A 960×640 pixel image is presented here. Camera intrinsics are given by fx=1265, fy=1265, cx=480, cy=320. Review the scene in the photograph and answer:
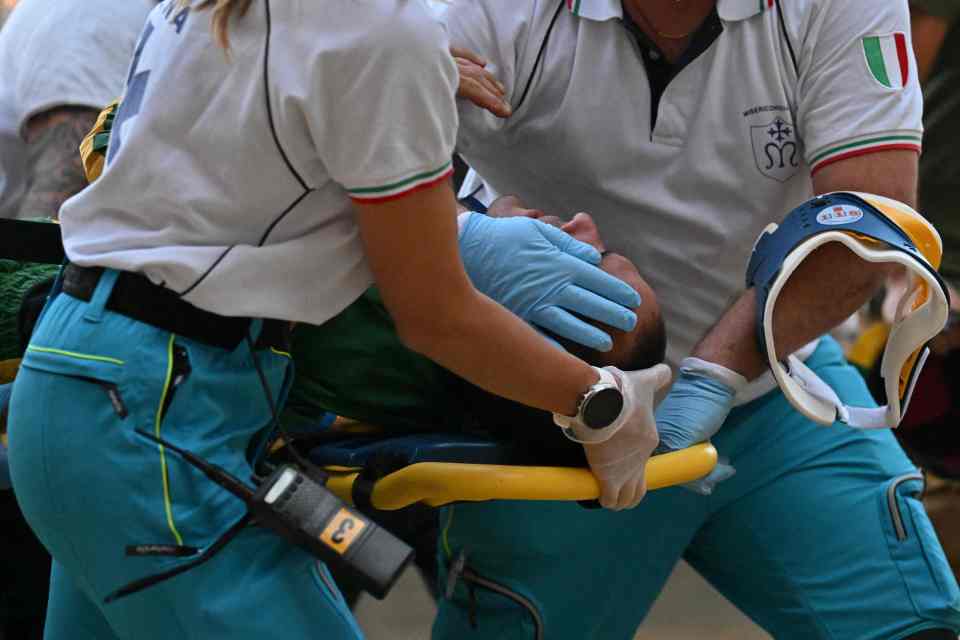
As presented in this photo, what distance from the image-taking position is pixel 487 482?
144 cm

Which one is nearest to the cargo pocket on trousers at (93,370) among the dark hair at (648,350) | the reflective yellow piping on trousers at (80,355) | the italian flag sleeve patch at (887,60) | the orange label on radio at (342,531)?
the reflective yellow piping on trousers at (80,355)

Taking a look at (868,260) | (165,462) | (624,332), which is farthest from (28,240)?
(868,260)

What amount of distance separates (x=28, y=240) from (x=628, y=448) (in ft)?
2.77

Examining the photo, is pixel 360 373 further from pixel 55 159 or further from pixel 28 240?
pixel 55 159

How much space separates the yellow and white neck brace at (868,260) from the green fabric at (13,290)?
3.39ft

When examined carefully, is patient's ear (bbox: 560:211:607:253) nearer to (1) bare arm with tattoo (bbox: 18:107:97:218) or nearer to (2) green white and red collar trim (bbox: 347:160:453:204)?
(2) green white and red collar trim (bbox: 347:160:453:204)

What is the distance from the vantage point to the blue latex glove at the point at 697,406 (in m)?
1.75

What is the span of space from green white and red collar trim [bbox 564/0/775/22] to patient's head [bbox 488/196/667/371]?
0.33 m

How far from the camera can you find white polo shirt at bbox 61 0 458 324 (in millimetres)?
1199

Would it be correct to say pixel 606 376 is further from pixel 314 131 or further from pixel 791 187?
pixel 791 187

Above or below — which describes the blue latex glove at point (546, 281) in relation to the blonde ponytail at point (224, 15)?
below

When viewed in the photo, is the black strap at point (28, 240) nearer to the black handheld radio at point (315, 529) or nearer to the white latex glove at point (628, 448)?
the black handheld radio at point (315, 529)

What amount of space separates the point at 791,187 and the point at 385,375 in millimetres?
725

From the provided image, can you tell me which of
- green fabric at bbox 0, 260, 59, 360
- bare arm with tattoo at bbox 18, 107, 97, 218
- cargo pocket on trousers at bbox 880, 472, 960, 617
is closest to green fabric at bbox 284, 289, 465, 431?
green fabric at bbox 0, 260, 59, 360
